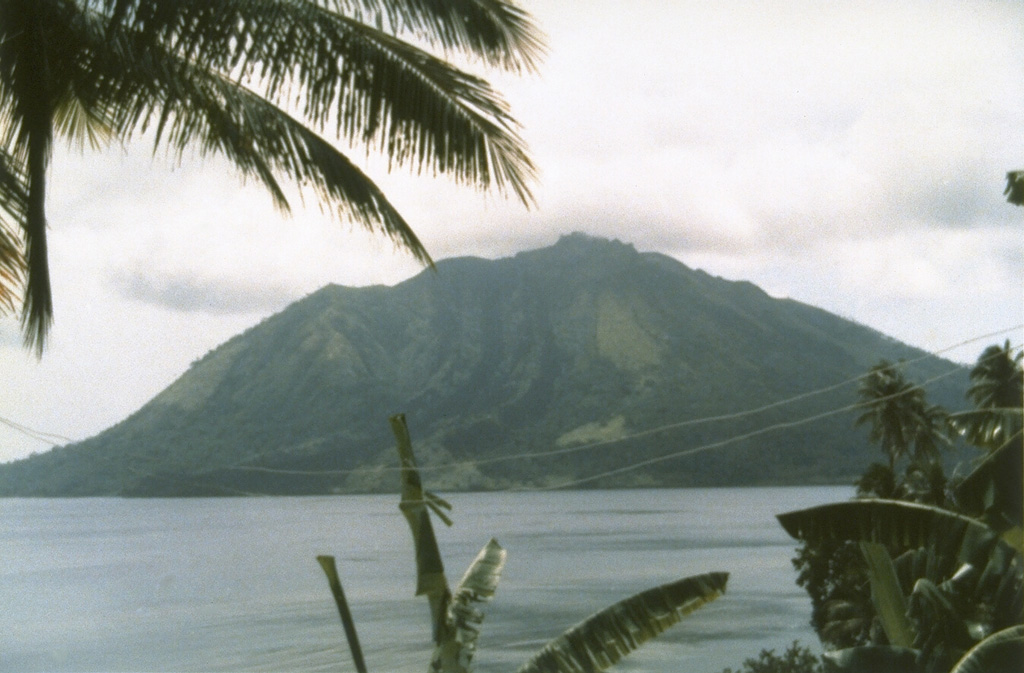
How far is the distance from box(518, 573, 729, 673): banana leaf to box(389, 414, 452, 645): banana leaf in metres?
0.59

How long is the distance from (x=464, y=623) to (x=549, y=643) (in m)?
0.51

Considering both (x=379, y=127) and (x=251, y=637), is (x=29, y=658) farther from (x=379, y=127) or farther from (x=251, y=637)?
(x=379, y=127)

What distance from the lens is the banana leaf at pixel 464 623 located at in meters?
5.46

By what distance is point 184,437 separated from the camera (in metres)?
182

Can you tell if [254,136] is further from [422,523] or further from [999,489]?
[999,489]

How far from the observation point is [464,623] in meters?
5.65

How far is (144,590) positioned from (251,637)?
4087cm

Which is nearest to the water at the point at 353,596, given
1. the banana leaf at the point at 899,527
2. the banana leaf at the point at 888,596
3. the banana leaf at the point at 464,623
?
the banana leaf at the point at 888,596

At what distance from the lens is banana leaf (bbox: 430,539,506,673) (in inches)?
215

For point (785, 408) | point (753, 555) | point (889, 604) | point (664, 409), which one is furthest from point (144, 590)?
point (889, 604)

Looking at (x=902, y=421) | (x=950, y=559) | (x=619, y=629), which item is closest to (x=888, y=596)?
(x=950, y=559)

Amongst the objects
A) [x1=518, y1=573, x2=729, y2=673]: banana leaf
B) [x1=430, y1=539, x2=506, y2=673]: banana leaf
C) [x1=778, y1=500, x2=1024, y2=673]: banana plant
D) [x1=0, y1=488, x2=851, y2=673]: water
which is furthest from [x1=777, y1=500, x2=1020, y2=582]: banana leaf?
[x1=0, y1=488, x2=851, y2=673]: water

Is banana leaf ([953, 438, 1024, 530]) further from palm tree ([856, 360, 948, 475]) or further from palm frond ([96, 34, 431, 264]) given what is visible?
palm tree ([856, 360, 948, 475])

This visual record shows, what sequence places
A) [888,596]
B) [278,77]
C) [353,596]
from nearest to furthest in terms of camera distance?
1. [278,77]
2. [888,596]
3. [353,596]
